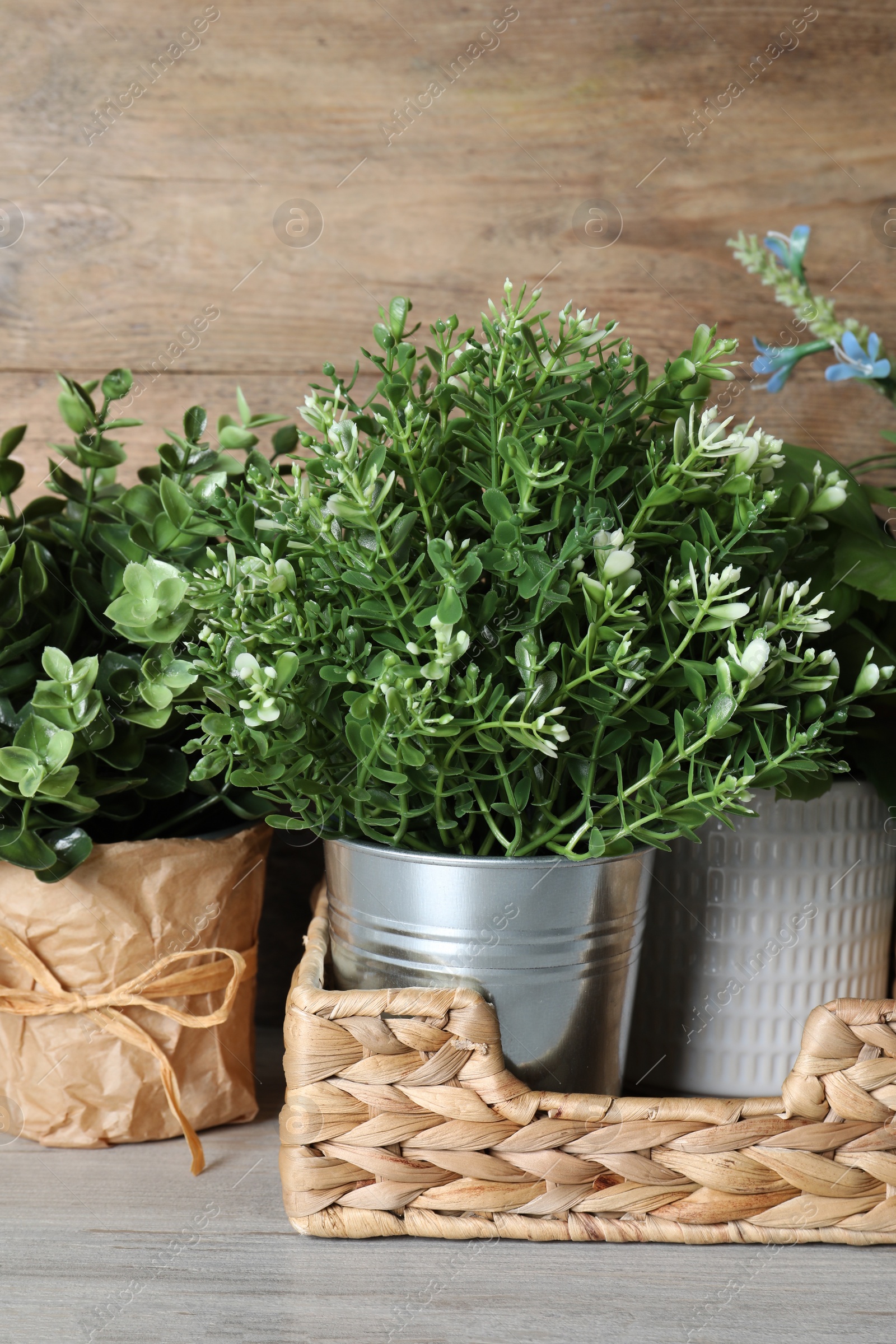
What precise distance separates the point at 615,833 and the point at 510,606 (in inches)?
4.7

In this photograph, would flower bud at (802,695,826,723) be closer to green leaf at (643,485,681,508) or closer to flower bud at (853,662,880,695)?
flower bud at (853,662,880,695)

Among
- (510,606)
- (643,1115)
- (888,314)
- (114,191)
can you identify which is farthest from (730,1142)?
(114,191)

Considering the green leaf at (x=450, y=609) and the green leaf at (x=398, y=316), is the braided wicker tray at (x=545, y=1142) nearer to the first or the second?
the green leaf at (x=450, y=609)

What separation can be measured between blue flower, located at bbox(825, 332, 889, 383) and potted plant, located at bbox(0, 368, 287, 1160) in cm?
43

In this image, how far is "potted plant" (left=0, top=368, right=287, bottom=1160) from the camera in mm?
562

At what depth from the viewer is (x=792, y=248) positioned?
0.76 meters

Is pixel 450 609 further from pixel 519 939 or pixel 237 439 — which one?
pixel 237 439

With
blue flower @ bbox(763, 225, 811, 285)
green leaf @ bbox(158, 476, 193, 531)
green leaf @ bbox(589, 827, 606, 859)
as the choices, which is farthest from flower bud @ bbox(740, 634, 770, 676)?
blue flower @ bbox(763, 225, 811, 285)

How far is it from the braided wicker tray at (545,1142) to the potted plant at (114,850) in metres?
0.13

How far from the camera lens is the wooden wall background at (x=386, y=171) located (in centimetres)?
81

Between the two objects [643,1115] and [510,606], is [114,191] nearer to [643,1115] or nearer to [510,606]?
[510,606]

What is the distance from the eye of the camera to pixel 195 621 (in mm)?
561

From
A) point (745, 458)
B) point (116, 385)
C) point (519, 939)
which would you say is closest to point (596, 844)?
point (519, 939)

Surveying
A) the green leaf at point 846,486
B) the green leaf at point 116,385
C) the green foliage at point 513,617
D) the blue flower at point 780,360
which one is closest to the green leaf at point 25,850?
the green foliage at point 513,617
